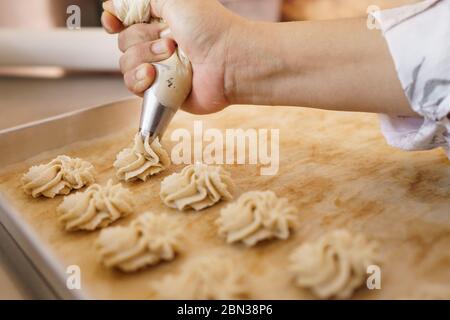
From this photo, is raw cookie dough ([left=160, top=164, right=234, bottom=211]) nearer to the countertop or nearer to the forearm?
the forearm

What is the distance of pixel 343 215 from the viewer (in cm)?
93

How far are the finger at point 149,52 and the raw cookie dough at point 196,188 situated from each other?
1.11ft

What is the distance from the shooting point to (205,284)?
2.40 feet

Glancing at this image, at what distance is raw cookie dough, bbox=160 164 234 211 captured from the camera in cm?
97

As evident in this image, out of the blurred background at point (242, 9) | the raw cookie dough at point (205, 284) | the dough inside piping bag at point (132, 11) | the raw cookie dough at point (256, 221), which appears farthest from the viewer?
the blurred background at point (242, 9)

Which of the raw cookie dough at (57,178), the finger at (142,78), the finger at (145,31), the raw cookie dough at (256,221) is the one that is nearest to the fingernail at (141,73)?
the finger at (142,78)

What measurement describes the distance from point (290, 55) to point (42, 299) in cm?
68

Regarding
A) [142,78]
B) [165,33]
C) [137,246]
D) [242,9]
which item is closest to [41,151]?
[142,78]

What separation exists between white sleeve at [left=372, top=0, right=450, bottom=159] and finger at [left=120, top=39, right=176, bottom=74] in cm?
51

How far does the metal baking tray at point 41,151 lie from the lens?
816 mm

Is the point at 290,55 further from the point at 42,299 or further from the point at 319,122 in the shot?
the point at 42,299

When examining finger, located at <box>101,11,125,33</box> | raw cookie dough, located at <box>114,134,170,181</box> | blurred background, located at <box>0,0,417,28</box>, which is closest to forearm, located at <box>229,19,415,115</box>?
raw cookie dough, located at <box>114,134,170,181</box>

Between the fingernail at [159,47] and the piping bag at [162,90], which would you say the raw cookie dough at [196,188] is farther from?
the fingernail at [159,47]
